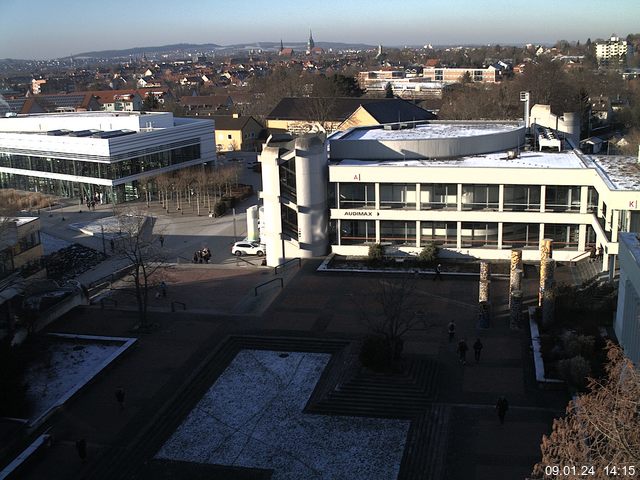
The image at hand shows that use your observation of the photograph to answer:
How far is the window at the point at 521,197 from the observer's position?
35906 mm

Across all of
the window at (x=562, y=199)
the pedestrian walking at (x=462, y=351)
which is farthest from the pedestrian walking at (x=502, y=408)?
the window at (x=562, y=199)

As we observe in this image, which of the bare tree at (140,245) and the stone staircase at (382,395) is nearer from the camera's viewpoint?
the stone staircase at (382,395)

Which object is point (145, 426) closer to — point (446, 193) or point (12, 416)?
point (12, 416)

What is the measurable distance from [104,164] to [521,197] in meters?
36.1

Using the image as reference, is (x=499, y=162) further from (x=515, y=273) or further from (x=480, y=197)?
(x=515, y=273)

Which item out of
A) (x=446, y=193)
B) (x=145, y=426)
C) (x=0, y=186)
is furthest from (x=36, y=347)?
(x=0, y=186)

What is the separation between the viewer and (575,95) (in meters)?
87.4

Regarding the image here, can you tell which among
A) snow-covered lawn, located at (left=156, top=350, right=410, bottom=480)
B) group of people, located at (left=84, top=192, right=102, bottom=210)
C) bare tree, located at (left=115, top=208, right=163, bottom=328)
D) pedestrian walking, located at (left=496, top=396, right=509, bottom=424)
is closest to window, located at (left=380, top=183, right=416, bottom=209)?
bare tree, located at (left=115, top=208, right=163, bottom=328)

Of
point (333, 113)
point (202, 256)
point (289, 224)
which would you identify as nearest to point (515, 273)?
point (289, 224)

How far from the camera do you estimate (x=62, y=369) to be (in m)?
25.9

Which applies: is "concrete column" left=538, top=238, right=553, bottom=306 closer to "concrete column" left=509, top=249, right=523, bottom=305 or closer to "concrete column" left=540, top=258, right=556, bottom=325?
"concrete column" left=540, top=258, right=556, bottom=325

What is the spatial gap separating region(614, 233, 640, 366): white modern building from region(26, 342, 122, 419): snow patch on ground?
1840cm

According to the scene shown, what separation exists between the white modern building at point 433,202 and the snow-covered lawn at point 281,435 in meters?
14.4

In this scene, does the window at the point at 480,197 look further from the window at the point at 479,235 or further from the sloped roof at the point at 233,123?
the sloped roof at the point at 233,123
